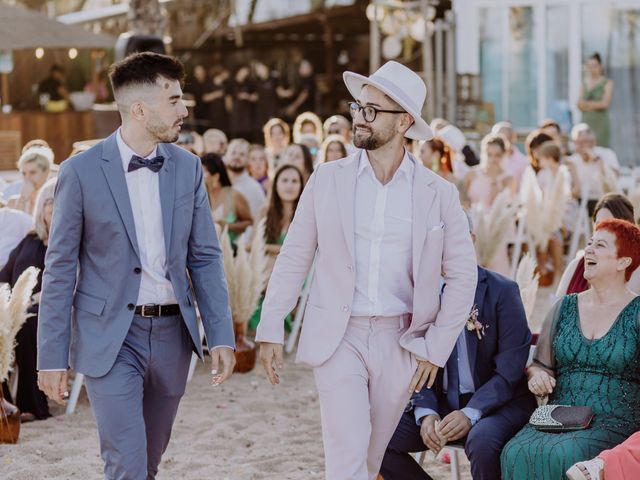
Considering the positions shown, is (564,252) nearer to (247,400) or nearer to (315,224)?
(247,400)

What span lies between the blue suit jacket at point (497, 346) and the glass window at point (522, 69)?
51.2 feet

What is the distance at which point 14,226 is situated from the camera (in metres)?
7.64

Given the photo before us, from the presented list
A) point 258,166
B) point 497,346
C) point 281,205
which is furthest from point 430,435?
point 258,166

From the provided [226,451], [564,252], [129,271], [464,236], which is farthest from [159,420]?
[564,252]

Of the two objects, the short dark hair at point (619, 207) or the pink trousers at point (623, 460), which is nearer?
the pink trousers at point (623, 460)

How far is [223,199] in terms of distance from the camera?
998 centimetres

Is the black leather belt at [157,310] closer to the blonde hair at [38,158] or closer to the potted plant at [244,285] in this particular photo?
the potted plant at [244,285]

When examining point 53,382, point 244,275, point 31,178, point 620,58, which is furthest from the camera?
point 620,58

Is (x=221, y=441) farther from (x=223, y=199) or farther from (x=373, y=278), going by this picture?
(x=223, y=199)

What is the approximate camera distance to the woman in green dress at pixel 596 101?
16.7 meters

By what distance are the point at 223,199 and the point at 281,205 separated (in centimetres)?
74

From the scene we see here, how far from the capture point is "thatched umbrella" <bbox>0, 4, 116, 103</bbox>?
1566 cm

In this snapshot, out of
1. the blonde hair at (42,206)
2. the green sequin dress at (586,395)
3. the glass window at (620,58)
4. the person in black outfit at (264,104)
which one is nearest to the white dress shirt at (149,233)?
the green sequin dress at (586,395)

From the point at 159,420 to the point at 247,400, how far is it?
3536 mm
